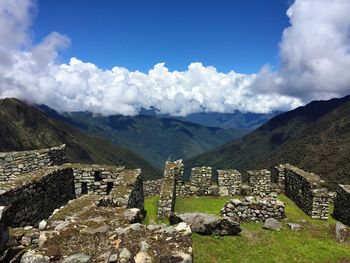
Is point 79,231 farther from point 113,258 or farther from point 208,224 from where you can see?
point 208,224

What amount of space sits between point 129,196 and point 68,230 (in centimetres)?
791

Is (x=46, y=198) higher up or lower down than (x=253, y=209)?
higher up

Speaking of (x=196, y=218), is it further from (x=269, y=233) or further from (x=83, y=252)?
(x=83, y=252)

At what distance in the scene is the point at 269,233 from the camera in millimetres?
21891

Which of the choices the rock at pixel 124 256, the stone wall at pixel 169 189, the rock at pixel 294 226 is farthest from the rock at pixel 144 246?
the stone wall at pixel 169 189

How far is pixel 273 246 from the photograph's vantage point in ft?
65.0

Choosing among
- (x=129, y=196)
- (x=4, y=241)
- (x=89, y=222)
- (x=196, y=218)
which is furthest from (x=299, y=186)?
(x=4, y=241)

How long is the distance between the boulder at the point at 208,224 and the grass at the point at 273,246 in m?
0.34

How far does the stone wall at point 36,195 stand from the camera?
49.7 feet

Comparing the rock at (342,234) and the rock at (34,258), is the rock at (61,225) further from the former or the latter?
the rock at (342,234)

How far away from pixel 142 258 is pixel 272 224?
1525 centimetres

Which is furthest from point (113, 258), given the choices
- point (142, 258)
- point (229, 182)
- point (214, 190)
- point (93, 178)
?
point (229, 182)

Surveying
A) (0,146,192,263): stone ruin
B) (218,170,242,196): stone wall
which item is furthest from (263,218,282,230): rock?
(218,170,242,196): stone wall

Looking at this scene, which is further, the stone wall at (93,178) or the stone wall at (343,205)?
the stone wall at (343,205)
